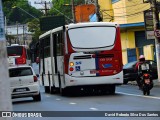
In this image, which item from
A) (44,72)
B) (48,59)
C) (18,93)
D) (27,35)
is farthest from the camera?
(27,35)

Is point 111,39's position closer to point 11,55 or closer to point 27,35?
point 11,55

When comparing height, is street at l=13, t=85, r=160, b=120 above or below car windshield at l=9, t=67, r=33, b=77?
below

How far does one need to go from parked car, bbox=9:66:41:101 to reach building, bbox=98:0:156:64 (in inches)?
927

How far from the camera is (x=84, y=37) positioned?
2238cm

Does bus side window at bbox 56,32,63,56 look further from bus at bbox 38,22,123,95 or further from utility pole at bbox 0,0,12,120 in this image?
utility pole at bbox 0,0,12,120

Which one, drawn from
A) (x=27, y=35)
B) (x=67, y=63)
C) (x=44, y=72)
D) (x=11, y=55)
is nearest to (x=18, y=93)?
(x=67, y=63)

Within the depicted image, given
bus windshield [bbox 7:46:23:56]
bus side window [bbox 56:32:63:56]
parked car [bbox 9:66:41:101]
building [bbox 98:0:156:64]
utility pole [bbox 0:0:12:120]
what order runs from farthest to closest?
building [bbox 98:0:156:64] → bus windshield [bbox 7:46:23:56] → bus side window [bbox 56:32:63:56] → parked car [bbox 9:66:41:101] → utility pole [bbox 0:0:12:120]

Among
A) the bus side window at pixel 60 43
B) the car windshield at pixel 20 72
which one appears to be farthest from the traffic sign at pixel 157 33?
the car windshield at pixel 20 72

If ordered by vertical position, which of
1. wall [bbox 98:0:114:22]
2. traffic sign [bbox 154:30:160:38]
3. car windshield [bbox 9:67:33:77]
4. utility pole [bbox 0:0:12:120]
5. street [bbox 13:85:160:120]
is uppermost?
wall [bbox 98:0:114:22]

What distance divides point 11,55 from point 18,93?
23945 mm

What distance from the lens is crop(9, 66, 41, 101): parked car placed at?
71.6ft

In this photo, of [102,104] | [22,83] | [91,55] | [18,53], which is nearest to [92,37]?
[91,55]

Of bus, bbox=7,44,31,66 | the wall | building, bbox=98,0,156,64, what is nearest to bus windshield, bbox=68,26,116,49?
building, bbox=98,0,156,64

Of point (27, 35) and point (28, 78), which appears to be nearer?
point (28, 78)
